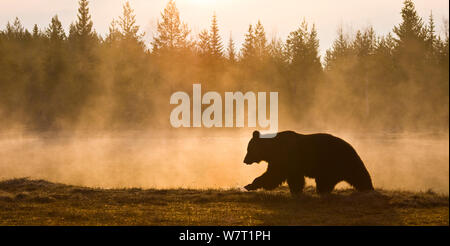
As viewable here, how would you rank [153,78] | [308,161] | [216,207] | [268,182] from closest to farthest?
1. [216,207]
2. [308,161]
3. [268,182]
4. [153,78]

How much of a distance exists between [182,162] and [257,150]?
527 inches

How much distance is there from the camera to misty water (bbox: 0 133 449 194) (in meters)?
18.3

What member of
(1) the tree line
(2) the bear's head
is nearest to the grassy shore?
(2) the bear's head

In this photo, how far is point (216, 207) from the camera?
1209 cm

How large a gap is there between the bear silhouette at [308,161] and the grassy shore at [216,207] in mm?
386

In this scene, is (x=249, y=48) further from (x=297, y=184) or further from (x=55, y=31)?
(x=297, y=184)

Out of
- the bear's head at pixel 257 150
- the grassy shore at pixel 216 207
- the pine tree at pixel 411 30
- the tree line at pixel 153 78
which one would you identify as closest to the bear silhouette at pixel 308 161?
the bear's head at pixel 257 150

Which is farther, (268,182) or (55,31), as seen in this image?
(55,31)

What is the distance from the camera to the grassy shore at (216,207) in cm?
1047

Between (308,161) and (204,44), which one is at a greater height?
(204,44)

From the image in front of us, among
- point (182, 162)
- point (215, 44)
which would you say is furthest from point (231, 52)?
point (182, 162)
